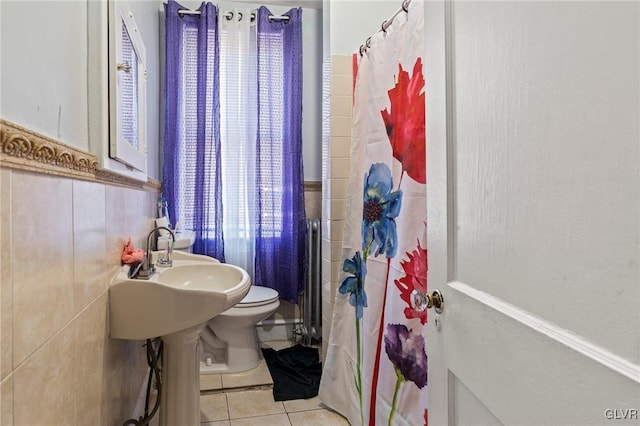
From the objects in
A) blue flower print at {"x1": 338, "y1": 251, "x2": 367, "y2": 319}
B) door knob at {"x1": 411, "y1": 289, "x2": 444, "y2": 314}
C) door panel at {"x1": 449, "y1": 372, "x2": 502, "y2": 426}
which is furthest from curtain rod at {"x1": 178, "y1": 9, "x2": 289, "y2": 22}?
door panel at {"x1": 449, "y1": 372, "x2": 502, "y2": 426}

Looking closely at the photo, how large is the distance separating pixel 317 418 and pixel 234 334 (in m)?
0.72

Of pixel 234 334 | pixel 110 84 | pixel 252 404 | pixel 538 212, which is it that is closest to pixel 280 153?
pixel 234 334

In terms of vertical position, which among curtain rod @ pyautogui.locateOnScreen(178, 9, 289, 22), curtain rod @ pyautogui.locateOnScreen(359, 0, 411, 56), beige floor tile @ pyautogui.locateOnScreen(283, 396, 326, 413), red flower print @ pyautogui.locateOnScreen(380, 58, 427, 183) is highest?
curtain rod @ pyautogui.locateOnScreen(178, 9, 289, 22)

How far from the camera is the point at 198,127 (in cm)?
264

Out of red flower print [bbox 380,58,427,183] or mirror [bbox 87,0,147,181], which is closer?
mirror [bbox 87,0,147,181]

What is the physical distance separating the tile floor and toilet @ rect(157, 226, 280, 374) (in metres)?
0.06

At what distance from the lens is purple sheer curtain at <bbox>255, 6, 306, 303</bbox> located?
2.73 metres

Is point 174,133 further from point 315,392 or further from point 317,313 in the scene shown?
point 315,392

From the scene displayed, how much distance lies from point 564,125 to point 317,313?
94.2 inches

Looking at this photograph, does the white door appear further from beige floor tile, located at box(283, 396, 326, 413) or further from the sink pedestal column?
beige floor tile, located at box(283, 396, 326, 413)

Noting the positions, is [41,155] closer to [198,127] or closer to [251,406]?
[251,406]

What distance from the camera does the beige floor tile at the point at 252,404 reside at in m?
1.96

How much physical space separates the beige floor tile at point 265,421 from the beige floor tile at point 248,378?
30 cm

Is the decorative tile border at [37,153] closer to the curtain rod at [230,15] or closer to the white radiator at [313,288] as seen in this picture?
the white radiator at [313,288]
